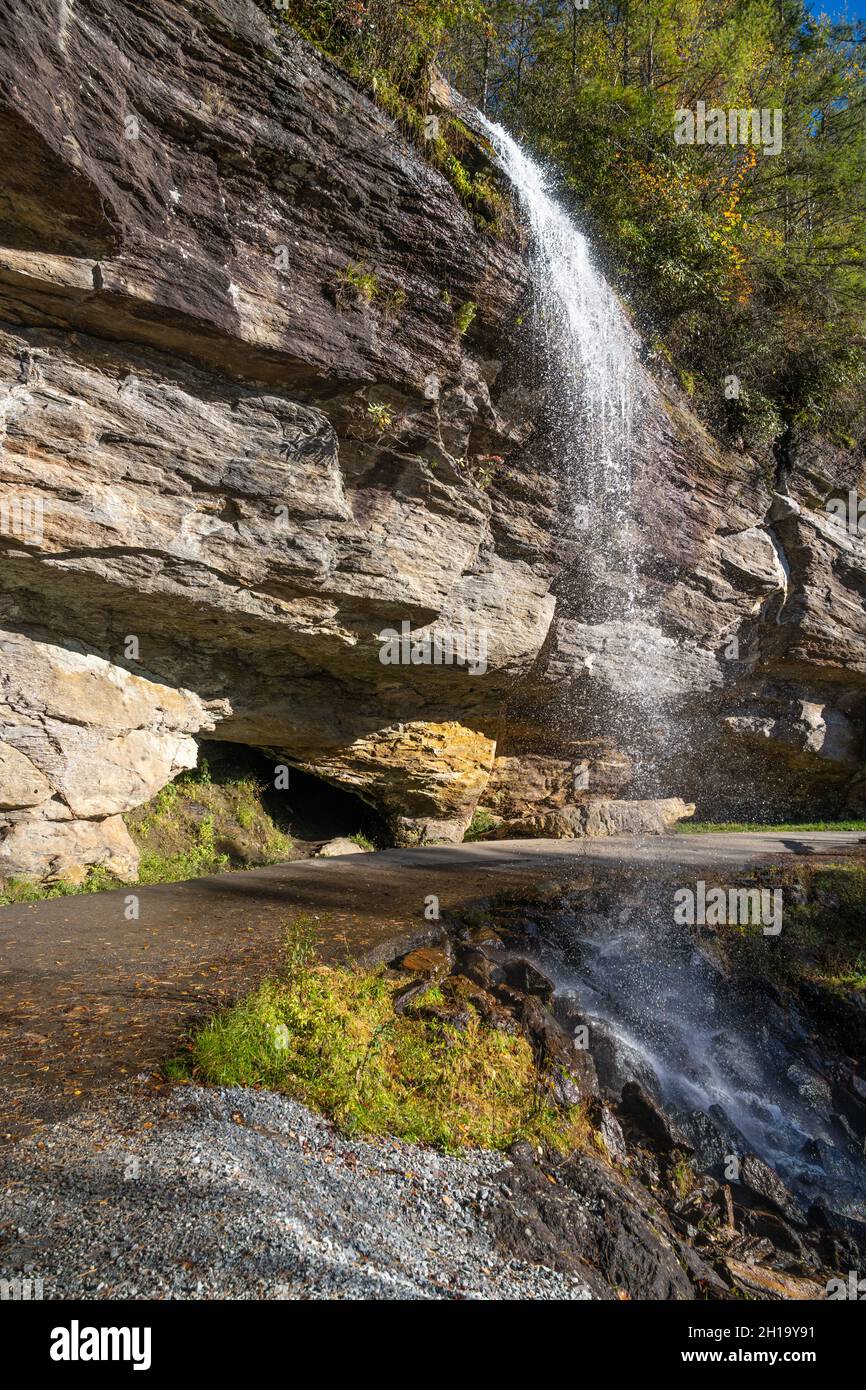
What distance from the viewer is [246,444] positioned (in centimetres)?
805

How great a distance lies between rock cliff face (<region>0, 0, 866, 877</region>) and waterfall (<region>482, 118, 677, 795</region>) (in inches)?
11.1

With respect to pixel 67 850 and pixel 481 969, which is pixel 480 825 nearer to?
pixel 67 850

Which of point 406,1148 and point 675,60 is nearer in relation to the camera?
point 406,1148

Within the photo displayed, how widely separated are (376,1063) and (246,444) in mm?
6867

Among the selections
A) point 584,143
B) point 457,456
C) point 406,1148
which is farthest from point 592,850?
point 584,143

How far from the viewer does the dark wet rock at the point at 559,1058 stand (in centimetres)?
436

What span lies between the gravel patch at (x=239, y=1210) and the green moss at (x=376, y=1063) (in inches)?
5.9

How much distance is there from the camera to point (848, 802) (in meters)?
18.0
